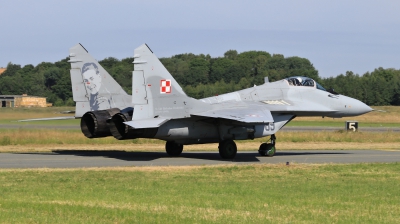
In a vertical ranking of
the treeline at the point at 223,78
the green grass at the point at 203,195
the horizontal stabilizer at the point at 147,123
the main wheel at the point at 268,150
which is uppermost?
the treeline at the point at 223,78

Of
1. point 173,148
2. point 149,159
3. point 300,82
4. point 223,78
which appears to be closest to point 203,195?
point 149,159

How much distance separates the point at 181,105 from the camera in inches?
859

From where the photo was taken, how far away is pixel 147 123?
2070 centimetres

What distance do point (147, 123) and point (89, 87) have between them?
16.5ft

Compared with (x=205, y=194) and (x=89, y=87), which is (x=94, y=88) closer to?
(x=89, y=87)

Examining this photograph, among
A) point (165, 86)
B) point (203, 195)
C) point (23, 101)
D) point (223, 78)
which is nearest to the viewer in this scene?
point (203, 195)

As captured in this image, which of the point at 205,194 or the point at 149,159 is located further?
the point at 149,159

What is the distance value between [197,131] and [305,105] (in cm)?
476

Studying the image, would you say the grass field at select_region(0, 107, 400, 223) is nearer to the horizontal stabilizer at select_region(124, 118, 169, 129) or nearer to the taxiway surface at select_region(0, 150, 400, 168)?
the horizontal stabilizer at select_region(124, 118, 169, 129)

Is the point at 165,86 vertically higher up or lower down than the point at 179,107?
higher up

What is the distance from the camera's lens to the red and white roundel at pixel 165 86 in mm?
21562

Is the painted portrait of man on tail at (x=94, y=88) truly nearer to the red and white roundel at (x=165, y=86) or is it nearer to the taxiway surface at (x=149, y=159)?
the taxiway surface at (x=149, y=159)

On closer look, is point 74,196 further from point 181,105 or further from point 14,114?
point 14,114

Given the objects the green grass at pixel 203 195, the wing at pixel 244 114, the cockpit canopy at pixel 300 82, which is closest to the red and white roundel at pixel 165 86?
the wing at pixel 244 114
